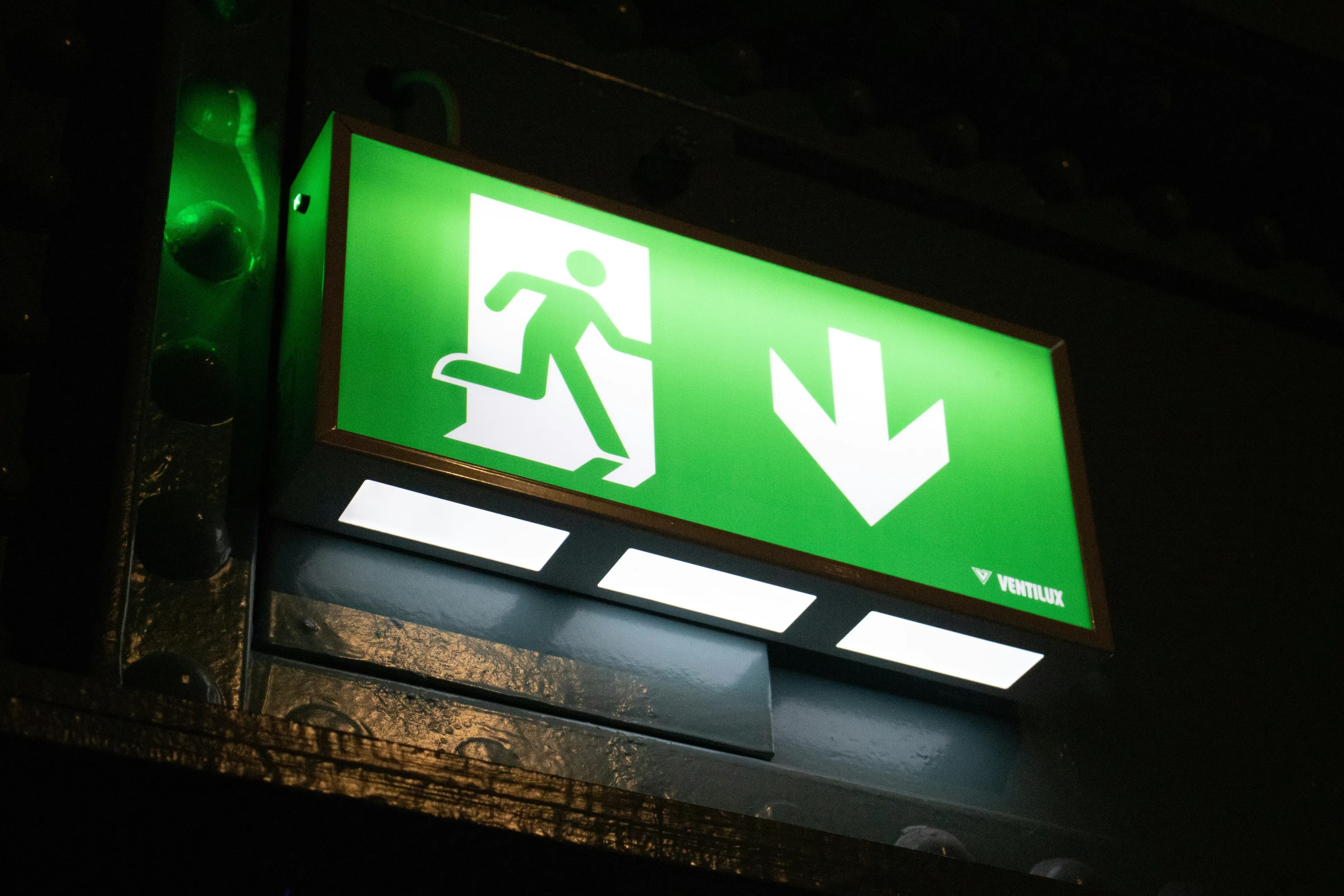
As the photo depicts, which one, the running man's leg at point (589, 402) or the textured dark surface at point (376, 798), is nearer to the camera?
the textured dark surface at point (376, 798)

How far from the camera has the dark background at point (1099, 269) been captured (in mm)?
2275

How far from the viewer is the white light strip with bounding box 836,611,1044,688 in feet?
8.55

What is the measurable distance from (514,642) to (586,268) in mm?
651

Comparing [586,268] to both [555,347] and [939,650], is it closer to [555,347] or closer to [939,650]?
[555,347]

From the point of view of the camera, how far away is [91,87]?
256 cm

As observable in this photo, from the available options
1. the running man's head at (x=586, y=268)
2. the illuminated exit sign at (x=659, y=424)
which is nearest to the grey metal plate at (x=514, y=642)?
the illuminated exit sign at (x=659, y=424)

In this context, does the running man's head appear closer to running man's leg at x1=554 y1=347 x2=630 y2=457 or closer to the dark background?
running man's leg at x1=554 y1=347 x2=630 y2=457

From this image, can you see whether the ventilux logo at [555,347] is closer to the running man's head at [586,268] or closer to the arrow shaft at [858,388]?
the running man's head at [586,268]

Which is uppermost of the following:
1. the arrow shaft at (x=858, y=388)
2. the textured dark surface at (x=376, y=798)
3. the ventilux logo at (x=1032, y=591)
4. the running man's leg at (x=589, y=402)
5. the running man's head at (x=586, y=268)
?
the running man's head at (x=586, y=268)

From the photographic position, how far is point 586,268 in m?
2.66

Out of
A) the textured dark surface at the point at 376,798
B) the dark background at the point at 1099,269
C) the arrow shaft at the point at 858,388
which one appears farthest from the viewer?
the arrow shaft at the point at 858,388

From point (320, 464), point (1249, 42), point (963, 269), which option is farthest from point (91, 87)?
point (1249, 42)

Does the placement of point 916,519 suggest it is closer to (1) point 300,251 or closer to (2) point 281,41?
(1) point 300,251

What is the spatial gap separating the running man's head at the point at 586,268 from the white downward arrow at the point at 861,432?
33 centimetres
